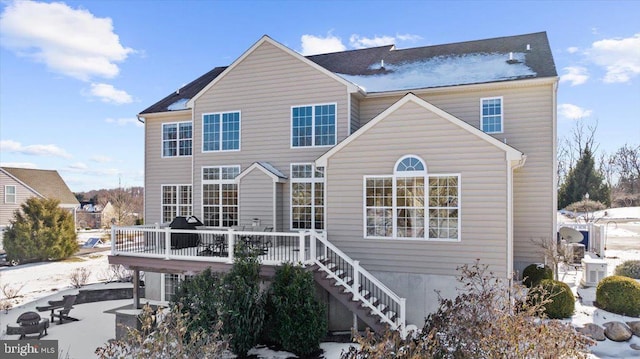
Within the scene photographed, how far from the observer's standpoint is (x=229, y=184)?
583 inches

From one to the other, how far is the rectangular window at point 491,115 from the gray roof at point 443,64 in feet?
2.26

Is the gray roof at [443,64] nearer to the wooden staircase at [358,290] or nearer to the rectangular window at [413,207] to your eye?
the rectangular window at [413,207]

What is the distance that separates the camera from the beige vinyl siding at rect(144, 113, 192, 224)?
668 inches

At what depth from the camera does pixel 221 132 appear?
15.1 m

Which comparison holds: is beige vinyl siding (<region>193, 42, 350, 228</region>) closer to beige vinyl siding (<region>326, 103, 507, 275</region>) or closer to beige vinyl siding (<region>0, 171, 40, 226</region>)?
beige vinyl siding (<region>326, 103, 507, 275</region>)

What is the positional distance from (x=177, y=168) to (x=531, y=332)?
1534cm

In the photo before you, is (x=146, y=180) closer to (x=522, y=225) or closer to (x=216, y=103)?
(x=216, y=103)

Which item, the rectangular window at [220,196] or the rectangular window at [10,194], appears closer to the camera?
the rectangular window at [220,196]

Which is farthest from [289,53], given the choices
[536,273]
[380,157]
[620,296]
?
[620,296]

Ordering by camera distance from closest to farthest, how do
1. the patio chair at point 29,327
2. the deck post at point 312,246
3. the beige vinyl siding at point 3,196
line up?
the deck post at point 312,246 < the patio chair at point 29,327 < the beige vinyl siding at point 3,196

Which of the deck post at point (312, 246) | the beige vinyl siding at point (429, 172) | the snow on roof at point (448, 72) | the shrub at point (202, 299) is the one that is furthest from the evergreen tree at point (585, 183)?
the shrub at point (202, 299)

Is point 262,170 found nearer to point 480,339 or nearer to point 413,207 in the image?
point 413,207

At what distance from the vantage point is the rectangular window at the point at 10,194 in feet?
103

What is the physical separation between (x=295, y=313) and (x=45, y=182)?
36.5 meters
